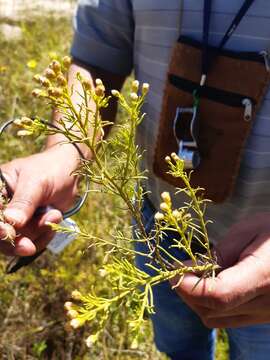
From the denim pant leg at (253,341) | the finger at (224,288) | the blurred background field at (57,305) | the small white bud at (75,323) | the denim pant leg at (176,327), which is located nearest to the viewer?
the small white bud at (75,323)

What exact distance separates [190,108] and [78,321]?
640mm

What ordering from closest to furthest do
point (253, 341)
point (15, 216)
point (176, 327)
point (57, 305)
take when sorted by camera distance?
point (15, 216)
point (253, 341)
point (176, 327)
point (57, 305)

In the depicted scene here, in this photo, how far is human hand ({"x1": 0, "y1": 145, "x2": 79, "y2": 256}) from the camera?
Result: 887mm

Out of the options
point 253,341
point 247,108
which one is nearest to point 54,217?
point 247,108

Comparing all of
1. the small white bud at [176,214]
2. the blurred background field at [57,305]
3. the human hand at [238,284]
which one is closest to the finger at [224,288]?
the human hand at [238,284]

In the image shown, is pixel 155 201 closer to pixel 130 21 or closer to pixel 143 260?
pixel 143 260

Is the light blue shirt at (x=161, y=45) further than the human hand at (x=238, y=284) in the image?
Yes

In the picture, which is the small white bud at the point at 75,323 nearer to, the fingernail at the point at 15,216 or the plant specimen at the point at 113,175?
the plant specimen at the point at 113,175

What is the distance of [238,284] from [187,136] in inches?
17.1

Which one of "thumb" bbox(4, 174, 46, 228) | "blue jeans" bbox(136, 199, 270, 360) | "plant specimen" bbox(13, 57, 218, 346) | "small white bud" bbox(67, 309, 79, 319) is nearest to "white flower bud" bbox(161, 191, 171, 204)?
"plant specimen" bbox(13, 57, 218, 346)

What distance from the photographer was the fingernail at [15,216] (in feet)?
2.72

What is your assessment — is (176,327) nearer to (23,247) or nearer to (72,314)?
(23,247)

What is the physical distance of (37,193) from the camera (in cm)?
95

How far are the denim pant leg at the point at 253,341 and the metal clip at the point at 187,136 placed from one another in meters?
0.48
